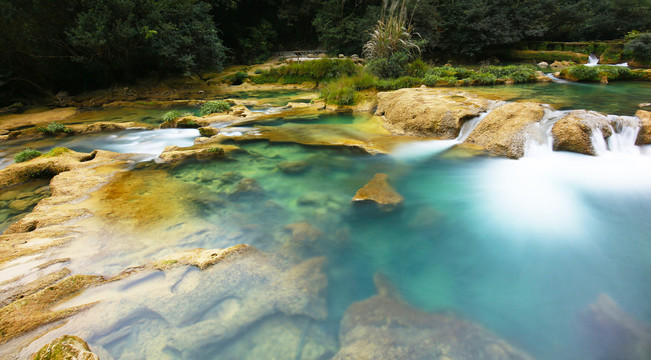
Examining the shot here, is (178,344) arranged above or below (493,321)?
below

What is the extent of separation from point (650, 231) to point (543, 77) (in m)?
10.6

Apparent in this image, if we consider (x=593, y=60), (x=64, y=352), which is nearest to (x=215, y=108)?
(x=64, y=352)

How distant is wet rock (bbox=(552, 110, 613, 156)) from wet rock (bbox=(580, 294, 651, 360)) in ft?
12.1

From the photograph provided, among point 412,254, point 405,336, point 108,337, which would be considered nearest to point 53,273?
point 108,337

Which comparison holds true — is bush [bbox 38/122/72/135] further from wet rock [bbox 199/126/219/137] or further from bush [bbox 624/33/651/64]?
bush [bbox 624/33/651/64]

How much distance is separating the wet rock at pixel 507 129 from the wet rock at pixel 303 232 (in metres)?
4.31

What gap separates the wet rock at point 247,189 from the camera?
4828mm

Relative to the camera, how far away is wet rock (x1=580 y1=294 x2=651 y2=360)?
7.47ft

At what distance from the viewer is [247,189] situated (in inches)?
197

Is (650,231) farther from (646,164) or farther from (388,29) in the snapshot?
(388,29)

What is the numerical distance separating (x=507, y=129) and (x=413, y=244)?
3997mm

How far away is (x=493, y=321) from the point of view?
2627 mm

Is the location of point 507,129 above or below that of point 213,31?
below

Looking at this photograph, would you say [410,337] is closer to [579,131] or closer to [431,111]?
[579,131]
